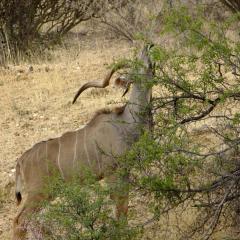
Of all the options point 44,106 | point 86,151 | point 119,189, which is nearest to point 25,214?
point 86,151

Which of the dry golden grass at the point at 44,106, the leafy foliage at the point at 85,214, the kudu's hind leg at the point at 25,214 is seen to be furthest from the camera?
the dry golden grass at the point at 44,106

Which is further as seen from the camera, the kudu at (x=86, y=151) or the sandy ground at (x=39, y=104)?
the sandy ground at (x=39, y=104)

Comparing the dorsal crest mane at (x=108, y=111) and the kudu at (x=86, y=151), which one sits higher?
the dorsal crest mane at (x=108, y=111)

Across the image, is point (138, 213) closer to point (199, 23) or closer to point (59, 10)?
point (199, 23)

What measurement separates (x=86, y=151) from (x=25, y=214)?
0.57 m

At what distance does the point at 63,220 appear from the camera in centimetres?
395

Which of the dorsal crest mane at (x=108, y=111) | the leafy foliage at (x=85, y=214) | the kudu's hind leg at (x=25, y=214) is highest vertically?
the dorsal crest mane at (x=108, y=111)

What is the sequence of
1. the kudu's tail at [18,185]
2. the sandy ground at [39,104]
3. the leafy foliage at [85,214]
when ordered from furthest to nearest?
the sandy ground at [39,104] < the kudu's tail at [18,185] < the leafy foliage at [85,214]

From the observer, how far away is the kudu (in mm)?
4793

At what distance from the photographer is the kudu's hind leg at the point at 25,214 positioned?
4.77 metres

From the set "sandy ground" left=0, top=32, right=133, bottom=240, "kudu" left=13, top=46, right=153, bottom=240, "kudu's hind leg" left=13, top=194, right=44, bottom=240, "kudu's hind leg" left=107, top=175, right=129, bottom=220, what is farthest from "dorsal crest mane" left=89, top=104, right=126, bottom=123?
"sandy ground" left=0, top=32, right=133, bottom=240

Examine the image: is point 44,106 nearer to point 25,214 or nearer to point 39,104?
point 39,104

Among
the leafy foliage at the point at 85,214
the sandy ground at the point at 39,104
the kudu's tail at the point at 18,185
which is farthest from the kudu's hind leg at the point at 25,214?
the leafy foliage at the point at 85,214

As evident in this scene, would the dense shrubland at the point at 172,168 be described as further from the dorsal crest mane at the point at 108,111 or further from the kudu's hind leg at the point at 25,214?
the dorsal crest mane at the point at 108,111
